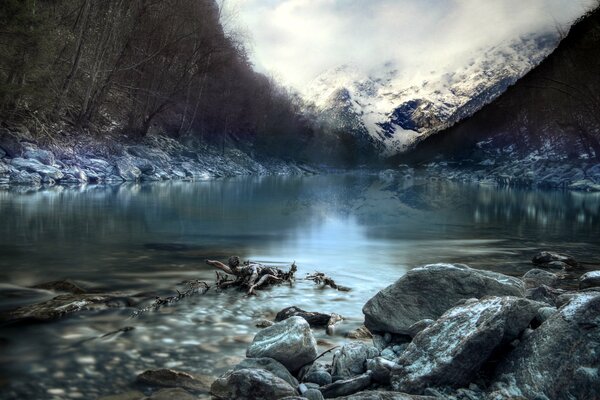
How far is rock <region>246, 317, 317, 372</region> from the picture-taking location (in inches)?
177

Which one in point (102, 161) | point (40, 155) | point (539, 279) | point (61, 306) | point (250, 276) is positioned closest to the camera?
point (61, 306)

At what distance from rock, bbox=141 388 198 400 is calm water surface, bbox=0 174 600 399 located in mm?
352

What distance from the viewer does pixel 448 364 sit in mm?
3873

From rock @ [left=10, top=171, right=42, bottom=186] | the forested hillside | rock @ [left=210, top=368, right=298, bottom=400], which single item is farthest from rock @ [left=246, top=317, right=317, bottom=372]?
rock @ [left=10, top=171, right=42, bottom=186]

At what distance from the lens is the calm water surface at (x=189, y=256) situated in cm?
482

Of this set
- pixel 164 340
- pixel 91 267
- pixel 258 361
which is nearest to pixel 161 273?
pixel 91 267

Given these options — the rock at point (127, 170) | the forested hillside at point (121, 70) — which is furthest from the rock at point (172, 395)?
the rock at point (127, 170)

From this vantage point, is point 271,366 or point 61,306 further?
point 61,306

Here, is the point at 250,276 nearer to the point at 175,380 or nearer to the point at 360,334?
the point at 360,334

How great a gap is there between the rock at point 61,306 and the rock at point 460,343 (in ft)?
12.6

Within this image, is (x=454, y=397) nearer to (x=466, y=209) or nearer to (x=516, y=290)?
(x=516, y=290)

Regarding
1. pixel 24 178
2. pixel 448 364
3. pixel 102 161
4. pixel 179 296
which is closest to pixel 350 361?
pixel 448 364

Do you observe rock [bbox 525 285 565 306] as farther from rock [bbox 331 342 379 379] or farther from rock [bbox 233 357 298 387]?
rock [bbox 233 357 298 387]

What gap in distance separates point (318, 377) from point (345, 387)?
36 centimetres
